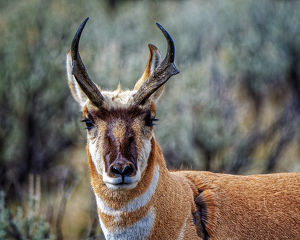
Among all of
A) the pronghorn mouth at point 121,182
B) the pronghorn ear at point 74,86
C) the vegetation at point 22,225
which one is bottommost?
the vegetation at point 22,225

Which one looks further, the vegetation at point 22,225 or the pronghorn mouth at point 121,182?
the vegetation at point 22,225

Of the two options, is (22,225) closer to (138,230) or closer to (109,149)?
(138,230)

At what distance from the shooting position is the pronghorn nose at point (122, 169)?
8.77 feet

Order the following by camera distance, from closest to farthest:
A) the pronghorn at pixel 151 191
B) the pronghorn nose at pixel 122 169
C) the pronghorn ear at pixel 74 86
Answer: the pronghorn nose at pixel 122 169
the pronghorn at pixel 151 191
the pronghorn ear at pixel 74 86

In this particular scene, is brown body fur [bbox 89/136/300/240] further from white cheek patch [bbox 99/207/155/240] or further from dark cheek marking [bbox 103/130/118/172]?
dark cheek marking [bbox 103/130/118/172]

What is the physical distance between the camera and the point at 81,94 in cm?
360

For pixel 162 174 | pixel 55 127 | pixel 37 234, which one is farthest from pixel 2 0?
pixel 162 174

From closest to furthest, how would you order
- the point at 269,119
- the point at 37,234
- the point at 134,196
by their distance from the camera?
1. the point at 134,196
2. the point at 37,234
3. the point at 269,119

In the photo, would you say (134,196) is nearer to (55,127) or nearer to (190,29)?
(55,127)

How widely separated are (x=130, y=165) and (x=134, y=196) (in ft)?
1.12

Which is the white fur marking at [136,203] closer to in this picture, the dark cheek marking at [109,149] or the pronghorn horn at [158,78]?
the dark cheek marking at [109,149]

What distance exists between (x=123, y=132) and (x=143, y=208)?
597 mm

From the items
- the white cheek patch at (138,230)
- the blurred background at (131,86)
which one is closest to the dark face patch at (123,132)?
the white cheek patch at (138,230)

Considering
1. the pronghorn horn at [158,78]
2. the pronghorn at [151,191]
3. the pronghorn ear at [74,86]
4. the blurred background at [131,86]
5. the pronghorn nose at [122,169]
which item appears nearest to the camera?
the pronghorn nose at [122,169]
